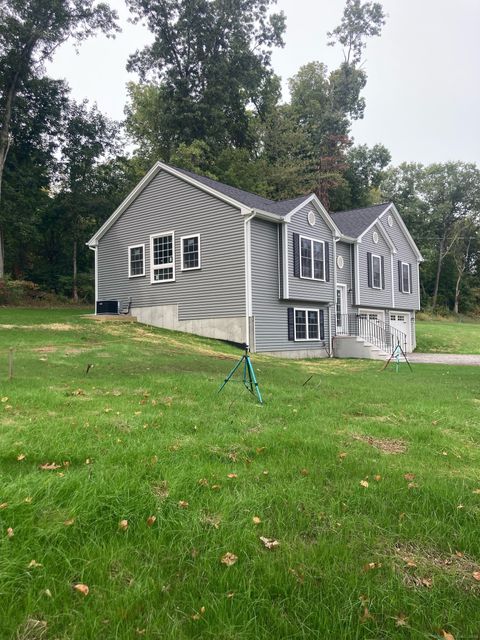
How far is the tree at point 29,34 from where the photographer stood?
26.4 metres

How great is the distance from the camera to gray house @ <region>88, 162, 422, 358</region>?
16469 millimetres

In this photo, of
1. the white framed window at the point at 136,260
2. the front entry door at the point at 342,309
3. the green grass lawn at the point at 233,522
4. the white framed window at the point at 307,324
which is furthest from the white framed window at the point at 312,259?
the green grass lawn at the point at 233,522

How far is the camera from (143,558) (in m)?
2.40

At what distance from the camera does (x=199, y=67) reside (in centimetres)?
3438

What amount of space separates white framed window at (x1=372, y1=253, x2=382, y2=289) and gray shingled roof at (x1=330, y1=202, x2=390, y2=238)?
1.77m

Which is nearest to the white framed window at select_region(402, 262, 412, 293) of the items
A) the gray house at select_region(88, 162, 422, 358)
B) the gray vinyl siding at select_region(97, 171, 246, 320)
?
the gray house at select_region(88, 162, 422, 358)

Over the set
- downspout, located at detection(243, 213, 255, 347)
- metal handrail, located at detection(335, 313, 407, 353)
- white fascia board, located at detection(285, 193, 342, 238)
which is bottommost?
metal handrail, located at detection(335, 313, 407, 353)

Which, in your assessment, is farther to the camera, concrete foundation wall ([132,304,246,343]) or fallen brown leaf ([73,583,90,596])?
Result: concrete foundation wall ([132,304,246,343])

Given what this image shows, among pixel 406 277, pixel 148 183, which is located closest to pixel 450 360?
pixel 406 277

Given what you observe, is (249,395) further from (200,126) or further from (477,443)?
(200,126)

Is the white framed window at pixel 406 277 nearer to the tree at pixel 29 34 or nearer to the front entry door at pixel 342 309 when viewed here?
the front entry door at pixel 342 309

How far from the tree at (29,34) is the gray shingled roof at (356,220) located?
65.9ft

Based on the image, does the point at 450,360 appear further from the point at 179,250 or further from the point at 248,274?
the point at 179,250

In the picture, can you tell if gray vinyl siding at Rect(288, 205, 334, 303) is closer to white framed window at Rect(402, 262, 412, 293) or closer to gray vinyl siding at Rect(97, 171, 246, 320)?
gray vinyl siding at Rect(97, 171, 246, 320)
